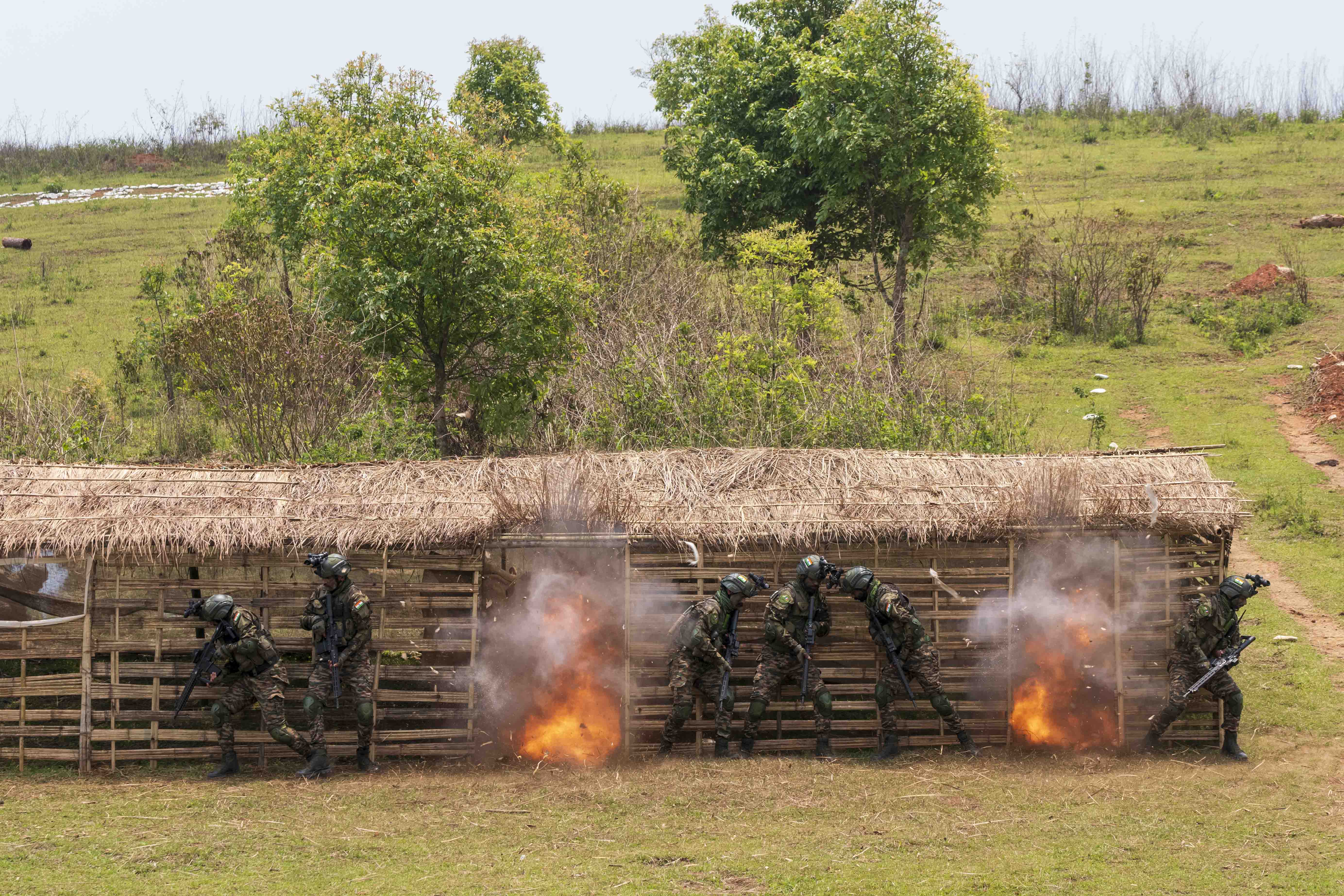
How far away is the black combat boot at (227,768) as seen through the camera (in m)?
9.77

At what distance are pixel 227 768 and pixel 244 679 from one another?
0.79 m

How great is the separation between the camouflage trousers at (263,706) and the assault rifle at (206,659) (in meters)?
0.20

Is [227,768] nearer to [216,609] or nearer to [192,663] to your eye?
[192,663]

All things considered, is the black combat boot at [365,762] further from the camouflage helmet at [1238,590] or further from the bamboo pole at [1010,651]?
the camouflage helmet at [1238,590]

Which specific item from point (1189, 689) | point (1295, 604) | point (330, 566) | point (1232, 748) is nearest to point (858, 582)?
point (1189, 689)

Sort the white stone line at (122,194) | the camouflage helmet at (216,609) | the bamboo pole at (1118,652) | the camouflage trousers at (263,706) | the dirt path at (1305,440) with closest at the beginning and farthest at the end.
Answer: the camouflage helmet at (216,609), the camouflage trousers at (263,706), the bamboo pole at (1118,652), the dirt path at (1305,440), the white stone line at (122,194)

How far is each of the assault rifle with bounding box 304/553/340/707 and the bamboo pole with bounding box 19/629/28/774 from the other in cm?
270

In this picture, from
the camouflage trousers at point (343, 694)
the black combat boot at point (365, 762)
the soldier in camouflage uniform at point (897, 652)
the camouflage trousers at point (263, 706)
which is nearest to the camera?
the camouflage trousers at point (263, 706)

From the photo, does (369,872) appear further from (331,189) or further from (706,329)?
(706,329)

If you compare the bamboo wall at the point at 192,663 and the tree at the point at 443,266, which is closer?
the bamboo wall at the point at 192,663

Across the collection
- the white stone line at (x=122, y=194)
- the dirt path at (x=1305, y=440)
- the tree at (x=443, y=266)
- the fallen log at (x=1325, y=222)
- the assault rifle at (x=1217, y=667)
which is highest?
the white stone line at (x=122, y=194)

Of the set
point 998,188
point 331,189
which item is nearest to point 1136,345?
point 998,188

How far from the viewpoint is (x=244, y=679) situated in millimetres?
9758

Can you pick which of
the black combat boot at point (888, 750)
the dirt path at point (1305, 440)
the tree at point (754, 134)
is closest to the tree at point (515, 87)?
the tree at point (754, 134)
